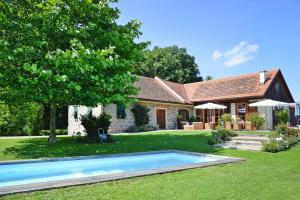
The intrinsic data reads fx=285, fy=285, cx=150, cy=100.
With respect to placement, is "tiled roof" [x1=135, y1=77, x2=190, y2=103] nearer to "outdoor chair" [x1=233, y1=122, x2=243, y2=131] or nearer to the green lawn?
"outdoor chair" [x1=233, y1=122, x2=243, y2=131]

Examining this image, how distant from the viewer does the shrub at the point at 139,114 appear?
2448cm

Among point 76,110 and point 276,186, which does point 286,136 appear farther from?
point 76,110

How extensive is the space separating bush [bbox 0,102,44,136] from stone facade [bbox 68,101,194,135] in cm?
311

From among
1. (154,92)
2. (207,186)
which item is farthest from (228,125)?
→ (207,186)

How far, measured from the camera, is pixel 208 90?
2966 centimetres

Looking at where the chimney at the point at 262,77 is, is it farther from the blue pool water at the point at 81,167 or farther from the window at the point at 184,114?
the blue pool water at the point at 81,167

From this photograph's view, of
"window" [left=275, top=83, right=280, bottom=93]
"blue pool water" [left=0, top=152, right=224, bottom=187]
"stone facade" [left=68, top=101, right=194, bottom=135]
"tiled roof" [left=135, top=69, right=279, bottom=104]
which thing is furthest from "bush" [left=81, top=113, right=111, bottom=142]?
"window" [left=275, top=83, right=280, bottom=93]

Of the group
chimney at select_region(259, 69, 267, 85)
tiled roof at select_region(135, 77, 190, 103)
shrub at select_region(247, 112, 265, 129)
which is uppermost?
chimney at select_region(259, 69, 267, 85)

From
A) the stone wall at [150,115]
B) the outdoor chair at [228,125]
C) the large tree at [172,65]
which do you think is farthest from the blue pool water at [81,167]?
the large tree at [172,65]

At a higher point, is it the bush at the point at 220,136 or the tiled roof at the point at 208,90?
the tiled roof at the point at 208,90

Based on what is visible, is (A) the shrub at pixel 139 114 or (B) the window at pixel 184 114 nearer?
(A) the shrub at pixel 139 114

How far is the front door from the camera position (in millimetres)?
26938

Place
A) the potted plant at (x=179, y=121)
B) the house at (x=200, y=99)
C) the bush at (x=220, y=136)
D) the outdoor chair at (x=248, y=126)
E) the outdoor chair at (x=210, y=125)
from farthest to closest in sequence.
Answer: the potted plant at (x=179, y=121) → the outdoor chair at (x=210, y=125) → the house at (x=200, y=99) → the outdoor chair at (x=248, y=126) → the bush at (x=220, y=136)

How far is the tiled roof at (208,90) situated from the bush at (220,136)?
1058 centimetres
